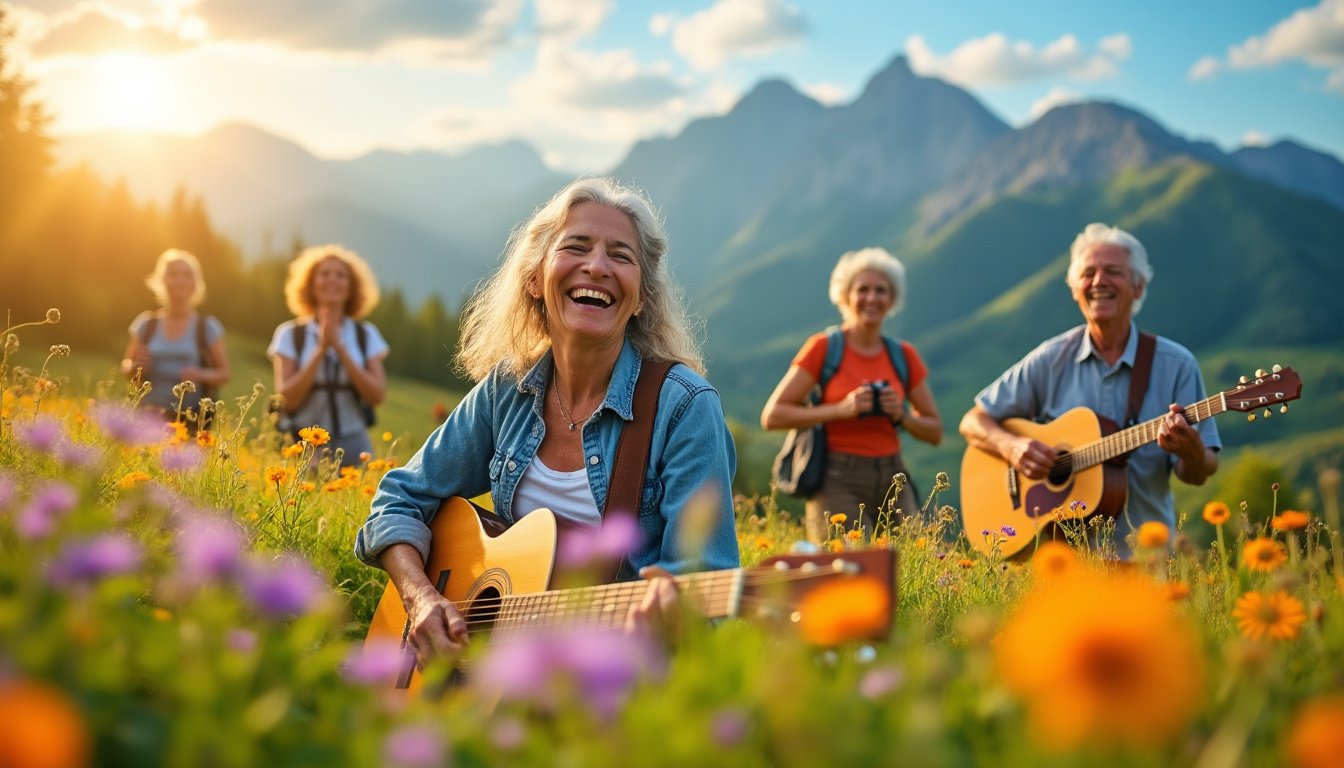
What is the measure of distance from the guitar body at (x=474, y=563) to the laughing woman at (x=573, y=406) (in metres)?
0.08

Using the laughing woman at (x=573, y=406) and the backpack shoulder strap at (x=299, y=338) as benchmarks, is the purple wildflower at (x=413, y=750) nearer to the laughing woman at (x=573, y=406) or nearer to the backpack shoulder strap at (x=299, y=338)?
the laughing woman at (x=573, y=406)

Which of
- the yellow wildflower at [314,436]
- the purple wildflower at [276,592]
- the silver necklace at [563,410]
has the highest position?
the silver necklace at [563,410]

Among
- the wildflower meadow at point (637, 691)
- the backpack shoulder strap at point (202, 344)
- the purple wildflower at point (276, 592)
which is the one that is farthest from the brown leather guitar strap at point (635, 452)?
the backpack shoulder strap at point (202, 344)

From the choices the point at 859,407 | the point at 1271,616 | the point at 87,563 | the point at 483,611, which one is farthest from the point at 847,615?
the point at 859,407

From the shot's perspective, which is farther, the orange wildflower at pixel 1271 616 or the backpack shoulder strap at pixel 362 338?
the backpack shoulder strap at pixel 362 338

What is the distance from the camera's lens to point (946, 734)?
140 cm

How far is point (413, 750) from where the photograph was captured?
1074 millimetres

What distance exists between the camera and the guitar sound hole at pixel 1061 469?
5.75m

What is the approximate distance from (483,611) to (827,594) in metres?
2.07

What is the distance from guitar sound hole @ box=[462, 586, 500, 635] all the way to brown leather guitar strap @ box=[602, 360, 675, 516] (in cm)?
46

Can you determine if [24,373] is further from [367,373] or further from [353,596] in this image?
[367,373]

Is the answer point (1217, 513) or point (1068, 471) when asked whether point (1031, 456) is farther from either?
point (1217, 513)

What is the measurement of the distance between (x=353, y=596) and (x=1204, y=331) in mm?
197302

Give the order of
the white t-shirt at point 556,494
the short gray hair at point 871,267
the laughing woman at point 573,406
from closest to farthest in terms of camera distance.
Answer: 1. the laughing woman at point 573,406
2. the white t-shirt at point 556,494
3. the short gray hair at point 871,267
